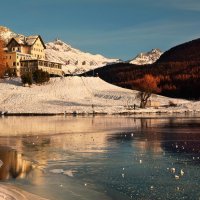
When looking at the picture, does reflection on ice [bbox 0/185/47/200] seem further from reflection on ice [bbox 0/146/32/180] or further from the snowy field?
the snowy field

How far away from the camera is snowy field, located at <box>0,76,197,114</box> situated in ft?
338

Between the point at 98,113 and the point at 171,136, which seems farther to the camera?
the point at 98,113

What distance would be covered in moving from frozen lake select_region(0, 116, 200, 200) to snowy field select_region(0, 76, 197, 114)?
60993 millimetres

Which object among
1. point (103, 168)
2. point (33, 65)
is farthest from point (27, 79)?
point (103, 168)

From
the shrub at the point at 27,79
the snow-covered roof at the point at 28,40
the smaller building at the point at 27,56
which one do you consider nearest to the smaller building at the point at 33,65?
the smaller building at the point at 27,56

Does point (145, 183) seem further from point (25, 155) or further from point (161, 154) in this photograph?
point (25, 155)

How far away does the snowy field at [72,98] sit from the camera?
102875 mm

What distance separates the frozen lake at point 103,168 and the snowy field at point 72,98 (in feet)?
200

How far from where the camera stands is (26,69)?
144750 mm

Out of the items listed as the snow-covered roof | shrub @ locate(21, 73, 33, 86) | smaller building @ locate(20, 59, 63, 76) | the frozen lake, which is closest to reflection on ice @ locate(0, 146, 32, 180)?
the frozen lake

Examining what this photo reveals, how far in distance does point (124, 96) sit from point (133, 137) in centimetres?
8551

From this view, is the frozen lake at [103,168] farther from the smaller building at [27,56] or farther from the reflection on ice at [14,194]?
the smaller building at [27,56]

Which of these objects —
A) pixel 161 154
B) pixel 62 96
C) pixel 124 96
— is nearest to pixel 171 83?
pixel 124 96

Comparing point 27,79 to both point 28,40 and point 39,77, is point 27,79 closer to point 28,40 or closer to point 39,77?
point 39,77
